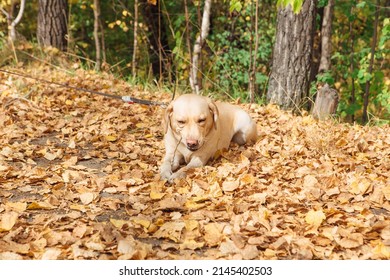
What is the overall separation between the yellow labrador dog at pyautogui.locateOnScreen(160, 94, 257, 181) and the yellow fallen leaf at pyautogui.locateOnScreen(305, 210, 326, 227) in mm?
1280

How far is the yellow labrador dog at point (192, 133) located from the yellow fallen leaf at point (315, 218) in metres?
1.28

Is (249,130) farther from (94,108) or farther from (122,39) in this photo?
(122,39)

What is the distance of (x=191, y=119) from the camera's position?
4.36 metres

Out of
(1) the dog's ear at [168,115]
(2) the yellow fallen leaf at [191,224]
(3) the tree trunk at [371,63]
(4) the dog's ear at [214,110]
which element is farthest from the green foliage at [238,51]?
(2) the yellow fallen leaf at [191,224]

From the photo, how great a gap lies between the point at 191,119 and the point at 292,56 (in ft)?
12.2

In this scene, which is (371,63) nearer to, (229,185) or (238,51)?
(238,51)

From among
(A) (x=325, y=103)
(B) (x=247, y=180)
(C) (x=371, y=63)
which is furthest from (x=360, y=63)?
(B) (x=247, y=180)

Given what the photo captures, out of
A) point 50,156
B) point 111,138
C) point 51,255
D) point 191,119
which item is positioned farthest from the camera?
point 111,138

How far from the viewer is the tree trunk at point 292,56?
24.1 ft

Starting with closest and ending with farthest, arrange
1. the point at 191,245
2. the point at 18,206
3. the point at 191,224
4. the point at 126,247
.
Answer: the point at 126,247 < the point at 191,245 < the point at 191,224 < the point at 18,206

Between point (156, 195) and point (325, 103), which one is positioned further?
point (325, 103)

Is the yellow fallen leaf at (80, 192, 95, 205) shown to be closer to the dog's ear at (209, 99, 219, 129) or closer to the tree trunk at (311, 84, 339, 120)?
the dog's ear at (209, 99, 219, 129)

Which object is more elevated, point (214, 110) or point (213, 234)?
point (214, 110)
